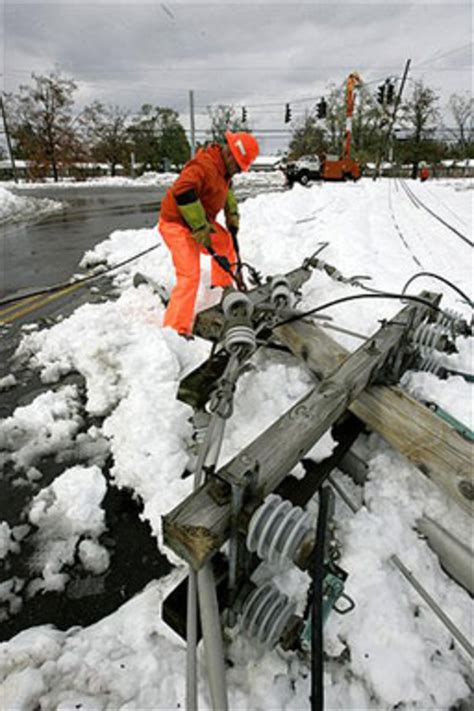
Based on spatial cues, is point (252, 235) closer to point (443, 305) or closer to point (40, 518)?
point (443, 305)

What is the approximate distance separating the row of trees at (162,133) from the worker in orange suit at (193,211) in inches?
1086

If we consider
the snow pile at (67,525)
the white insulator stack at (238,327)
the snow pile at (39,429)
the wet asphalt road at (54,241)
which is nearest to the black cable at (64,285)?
the wet asphalt road at (54,241)

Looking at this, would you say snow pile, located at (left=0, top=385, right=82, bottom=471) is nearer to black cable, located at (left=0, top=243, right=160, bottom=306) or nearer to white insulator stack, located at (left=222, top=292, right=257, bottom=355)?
white insulator stack, located at (left=222, top=292, right=257, bottom=355)

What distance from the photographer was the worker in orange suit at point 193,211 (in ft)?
11.3

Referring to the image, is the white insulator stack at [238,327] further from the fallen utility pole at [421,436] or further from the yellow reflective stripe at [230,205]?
the yellow reflective stripe at [230,205]

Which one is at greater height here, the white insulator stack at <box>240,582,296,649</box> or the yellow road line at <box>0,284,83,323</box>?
the yellow road line at <box>0,284,83,323</box>

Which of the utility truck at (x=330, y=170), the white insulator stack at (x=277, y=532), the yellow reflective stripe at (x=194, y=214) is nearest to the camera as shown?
the white insulator stack at (x=277, y=532)

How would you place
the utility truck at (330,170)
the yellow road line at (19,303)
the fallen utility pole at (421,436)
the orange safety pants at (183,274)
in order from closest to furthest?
the fallen utility pole at (421,436), the orange safety pants at (183,274), the yellow road line at (19,303), the utility truck at (330,170)

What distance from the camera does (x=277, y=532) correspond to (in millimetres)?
1146

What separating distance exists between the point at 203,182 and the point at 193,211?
1.60 feet

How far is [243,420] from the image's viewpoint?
101 inches

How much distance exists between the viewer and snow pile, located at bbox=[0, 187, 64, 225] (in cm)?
1274

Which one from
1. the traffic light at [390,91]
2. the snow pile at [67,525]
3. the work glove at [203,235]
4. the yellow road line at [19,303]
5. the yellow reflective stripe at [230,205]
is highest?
the traffic light at [390,91]

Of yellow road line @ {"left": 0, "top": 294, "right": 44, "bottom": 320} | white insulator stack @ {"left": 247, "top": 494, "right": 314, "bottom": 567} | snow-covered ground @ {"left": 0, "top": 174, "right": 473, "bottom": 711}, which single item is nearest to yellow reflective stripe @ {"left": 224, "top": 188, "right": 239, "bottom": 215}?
snow-covered ground @ {"left": 0, "top": 174, "right": 473, "bottom": 711}
